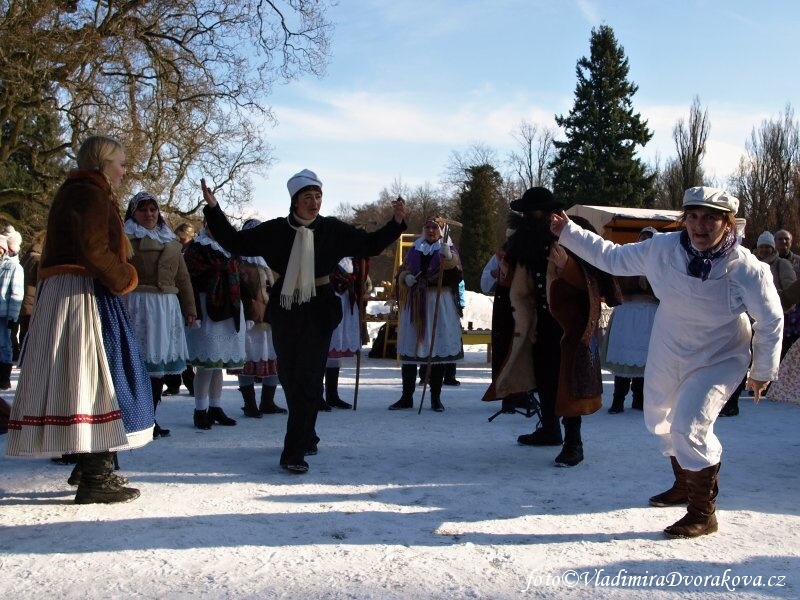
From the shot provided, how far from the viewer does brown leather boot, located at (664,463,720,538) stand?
3881mm

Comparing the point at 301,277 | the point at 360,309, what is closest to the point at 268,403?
the point at 360,309

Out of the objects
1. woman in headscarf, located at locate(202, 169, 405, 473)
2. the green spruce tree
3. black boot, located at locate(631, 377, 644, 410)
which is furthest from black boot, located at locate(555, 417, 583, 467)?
the green spruce tree

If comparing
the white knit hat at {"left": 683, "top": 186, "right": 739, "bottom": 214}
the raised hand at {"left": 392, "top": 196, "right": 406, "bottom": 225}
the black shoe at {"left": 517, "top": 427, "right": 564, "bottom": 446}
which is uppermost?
the raised hand at {"left": 392, "top": 196, "right": 406, "bottom": 225}

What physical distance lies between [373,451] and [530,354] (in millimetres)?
1396

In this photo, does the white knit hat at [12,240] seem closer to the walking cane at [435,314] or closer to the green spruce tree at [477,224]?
the walking cane at [435,314]

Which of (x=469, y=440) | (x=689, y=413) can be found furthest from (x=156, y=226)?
(x=689, y=413)

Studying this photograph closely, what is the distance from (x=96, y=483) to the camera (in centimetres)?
439

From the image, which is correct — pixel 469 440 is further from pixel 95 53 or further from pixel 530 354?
pixel 95 53

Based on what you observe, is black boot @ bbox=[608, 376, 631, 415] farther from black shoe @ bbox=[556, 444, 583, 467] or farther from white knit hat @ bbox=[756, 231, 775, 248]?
black shoe @ bbox=[556, 444, 583, 467]

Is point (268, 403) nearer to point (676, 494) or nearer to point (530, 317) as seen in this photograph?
point (530, 317)

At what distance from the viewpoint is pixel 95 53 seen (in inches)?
598

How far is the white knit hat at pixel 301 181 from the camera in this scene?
5324mm

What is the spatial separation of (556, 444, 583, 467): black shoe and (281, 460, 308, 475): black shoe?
175cm

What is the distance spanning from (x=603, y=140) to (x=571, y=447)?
3582cm
